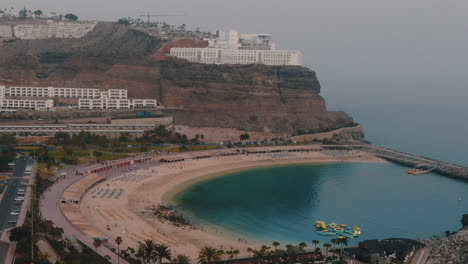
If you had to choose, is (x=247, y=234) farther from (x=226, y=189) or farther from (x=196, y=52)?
(x=196, y=52)

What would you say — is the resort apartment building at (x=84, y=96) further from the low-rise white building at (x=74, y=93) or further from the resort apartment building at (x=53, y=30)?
the resort apartment building at (x=53, y=30)

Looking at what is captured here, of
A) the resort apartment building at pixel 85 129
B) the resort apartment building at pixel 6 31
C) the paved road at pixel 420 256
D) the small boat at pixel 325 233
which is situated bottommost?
the small boat at pixel 325 233

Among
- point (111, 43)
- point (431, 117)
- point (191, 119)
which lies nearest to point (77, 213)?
point (191, 119)

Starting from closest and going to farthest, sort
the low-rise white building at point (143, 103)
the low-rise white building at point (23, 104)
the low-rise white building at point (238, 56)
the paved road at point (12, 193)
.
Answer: the paved road at point (12, 193) → the low-rise white building at point (23, 104) → the low-rise white building at point (143, 103) → the low-rise white building at point (238, 56)

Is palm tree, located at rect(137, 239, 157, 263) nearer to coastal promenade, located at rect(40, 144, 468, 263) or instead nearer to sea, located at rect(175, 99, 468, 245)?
coastal promenade, located at rect(40, 144, 468, 263)

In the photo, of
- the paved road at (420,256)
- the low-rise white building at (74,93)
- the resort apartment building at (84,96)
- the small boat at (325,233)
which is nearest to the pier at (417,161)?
the small boat at (325,233)

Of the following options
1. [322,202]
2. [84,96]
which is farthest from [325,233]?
[84,96]

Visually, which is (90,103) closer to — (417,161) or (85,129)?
(85,129)
